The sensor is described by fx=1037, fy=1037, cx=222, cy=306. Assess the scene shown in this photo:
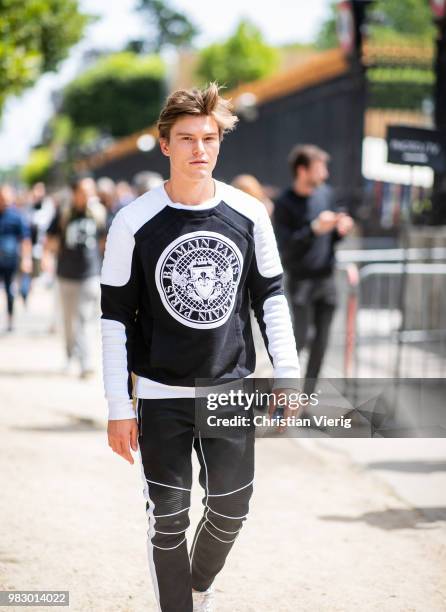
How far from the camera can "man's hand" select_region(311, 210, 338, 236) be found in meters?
7.36

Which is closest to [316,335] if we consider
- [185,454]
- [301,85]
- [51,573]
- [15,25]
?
[51,573]

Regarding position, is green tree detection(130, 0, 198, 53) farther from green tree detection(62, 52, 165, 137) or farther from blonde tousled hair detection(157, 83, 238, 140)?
blonde tousled hair detection(157, 83, 238, 140)

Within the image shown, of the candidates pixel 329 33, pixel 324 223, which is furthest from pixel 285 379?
pixel 329 33

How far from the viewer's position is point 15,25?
12.4 meters

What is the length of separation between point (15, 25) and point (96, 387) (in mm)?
5363

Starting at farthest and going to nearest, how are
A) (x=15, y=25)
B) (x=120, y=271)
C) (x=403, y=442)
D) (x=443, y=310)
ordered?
(x=15, y=25) < (x=443, y=310) < (x=403, y=442) < (x=120, y=271)

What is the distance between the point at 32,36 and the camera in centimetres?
1398

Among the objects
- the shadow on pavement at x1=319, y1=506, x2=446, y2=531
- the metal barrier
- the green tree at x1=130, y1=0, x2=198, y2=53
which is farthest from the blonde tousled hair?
the green tree at x1=130, y1=0, x2=198, y2=53

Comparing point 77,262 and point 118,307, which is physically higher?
point 118,307

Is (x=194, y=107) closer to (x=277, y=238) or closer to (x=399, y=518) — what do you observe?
(x=399, y=518)

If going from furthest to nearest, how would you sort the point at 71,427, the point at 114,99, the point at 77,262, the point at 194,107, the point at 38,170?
the point at 38,170 < the point at 114,99 < the point at 77,262 < the point at 71,427 < the point at 194,107

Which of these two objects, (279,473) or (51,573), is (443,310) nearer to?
(279,473)

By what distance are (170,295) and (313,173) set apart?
170 inches

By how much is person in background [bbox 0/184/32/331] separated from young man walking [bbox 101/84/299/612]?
9.95 m
